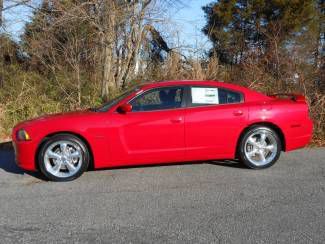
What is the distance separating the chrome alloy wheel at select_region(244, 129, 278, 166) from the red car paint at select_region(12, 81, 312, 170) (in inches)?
7.4

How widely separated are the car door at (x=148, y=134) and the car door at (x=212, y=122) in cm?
16

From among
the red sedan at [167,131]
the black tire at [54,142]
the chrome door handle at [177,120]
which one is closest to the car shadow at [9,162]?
the black tire at [54,142]

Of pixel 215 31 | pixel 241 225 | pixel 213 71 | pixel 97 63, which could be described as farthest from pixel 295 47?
pixel 241 225

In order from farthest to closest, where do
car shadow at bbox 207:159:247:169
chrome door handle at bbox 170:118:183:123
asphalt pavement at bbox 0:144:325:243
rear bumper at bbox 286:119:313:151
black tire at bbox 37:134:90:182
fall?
1. car shadow at bbox 207:159:247:169
2. rear bumper at bbox 286:119:313:151
3. chrome door handle at bbox 170:118:183:123
4. black tire at bbox 37:134:90:182
5. asphalt pavement at bbox 0:144:325:243

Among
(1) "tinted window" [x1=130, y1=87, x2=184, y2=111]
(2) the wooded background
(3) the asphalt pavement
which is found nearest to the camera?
(3) the asphalt pavement

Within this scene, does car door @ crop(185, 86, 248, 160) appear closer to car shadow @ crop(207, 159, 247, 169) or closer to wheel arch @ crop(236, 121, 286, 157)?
wheel arch @ crop(236, 121, 286, 157)

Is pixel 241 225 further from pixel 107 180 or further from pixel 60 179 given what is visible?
pixel 60 179

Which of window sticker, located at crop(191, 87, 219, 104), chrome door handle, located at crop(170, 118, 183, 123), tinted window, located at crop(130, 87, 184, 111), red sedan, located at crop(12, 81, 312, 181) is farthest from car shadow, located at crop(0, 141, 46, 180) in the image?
window sticker, located at crop(191, 87, 219, 104)

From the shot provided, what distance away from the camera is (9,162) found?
23.6ft

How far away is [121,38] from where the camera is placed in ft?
43.0

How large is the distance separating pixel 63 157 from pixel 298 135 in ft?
12.0

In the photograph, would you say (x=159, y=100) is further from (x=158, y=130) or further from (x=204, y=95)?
(x=204, y=95)

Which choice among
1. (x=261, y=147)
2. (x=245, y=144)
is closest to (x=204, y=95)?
(x=245, y=144)

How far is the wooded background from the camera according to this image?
35.9 ft
